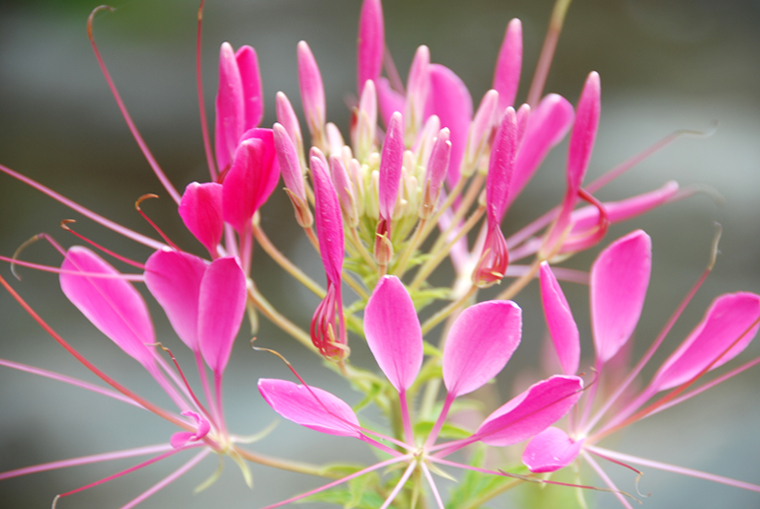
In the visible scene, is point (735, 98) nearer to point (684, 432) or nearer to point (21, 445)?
point (684, 432)

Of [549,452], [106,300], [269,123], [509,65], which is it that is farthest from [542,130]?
[269,123]

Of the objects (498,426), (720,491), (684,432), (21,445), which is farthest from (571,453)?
(21,445)

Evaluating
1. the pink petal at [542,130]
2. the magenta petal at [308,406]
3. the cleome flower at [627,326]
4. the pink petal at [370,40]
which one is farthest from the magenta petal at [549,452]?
the pink petal at [370,40]

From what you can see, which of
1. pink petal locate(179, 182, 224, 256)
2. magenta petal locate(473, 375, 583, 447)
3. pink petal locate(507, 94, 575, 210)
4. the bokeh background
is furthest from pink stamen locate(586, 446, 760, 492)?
the bokeh background

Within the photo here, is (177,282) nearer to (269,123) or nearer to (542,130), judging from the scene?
(542,130)

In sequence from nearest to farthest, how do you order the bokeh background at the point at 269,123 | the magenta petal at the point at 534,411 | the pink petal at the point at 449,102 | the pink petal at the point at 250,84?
1. the magenta petal at the point at 534,411
2. the pink petal at the point at 250,84
3. the pink petal at the point at 449,102
4. the bokeh background at the point at 269,123

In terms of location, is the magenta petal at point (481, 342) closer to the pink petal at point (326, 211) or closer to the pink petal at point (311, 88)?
the pink petal at point (326, 211)

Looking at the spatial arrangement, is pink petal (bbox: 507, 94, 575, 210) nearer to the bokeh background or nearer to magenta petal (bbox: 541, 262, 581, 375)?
magenta petal (bbox: 541, 262, 581, 375)
